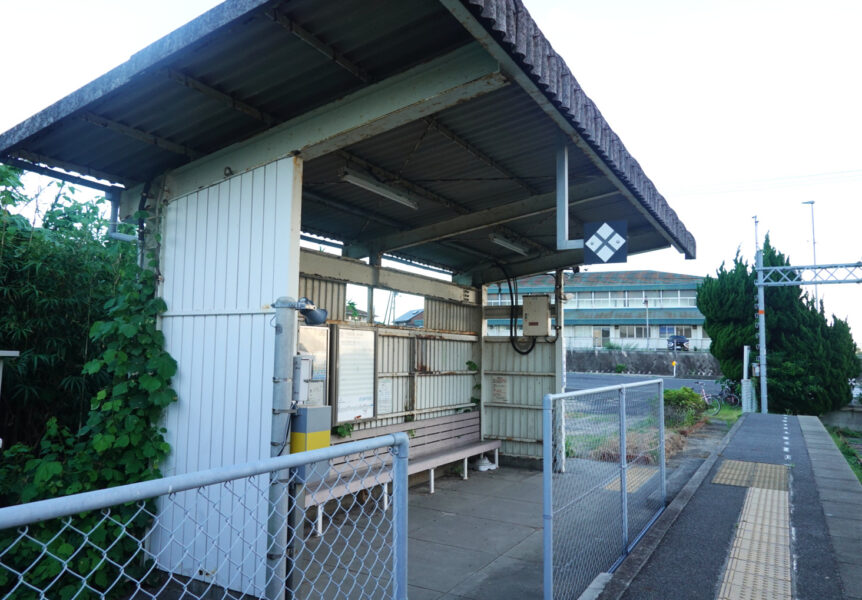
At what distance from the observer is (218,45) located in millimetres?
3242

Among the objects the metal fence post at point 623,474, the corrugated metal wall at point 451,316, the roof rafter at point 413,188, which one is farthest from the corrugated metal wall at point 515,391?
the metal fence post at point 623,474

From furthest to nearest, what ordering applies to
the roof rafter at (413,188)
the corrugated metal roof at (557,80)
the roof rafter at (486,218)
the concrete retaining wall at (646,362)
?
1. the concrete retaining wall at (646,362)
2. the roof rafter at (486,218)
3. the roof rafter at (413,188)
4. the corrugated metal roof at (557,80)

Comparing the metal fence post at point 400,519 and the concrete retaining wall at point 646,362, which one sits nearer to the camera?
the metal fence post at point 400,519

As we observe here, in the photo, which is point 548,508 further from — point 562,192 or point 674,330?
point 674,330

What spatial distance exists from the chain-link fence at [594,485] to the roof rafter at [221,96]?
2759 millimetres

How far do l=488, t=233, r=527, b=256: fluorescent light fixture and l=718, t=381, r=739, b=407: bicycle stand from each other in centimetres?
1376

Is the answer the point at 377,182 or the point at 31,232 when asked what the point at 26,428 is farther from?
the point at 377,182

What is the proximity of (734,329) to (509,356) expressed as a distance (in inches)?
517

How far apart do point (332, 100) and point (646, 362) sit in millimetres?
35462

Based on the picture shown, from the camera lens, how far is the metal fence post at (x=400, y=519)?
2.01m

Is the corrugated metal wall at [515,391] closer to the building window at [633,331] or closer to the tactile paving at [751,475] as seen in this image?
the tactile paving at [751,475]

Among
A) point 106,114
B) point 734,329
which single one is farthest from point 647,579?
point 734,329

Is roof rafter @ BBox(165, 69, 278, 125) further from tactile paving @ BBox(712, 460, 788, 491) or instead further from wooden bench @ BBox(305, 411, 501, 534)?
tactile paving @ BBox(712, 460, 788, 491)

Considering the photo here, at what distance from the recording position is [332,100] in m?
3.85
